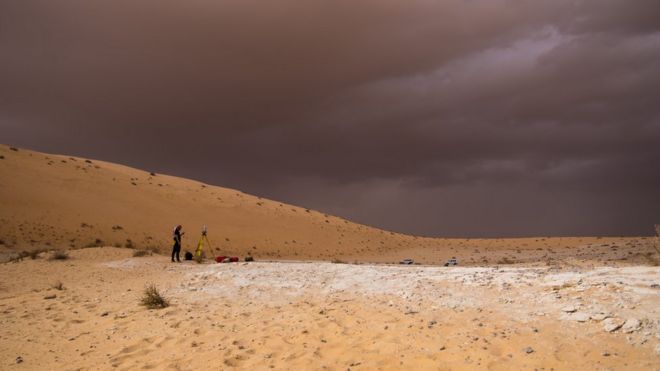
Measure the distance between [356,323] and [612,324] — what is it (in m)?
4.13

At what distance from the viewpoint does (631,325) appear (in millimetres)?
6359

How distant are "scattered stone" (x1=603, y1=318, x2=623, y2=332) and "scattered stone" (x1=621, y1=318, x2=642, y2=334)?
0.07 meters

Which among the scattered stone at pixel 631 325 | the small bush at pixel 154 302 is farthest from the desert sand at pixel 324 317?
the small bush at pixel 154 302

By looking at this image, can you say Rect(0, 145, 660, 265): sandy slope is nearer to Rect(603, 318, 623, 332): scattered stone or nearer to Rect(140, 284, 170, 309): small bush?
Rect(140, 284, 170, 309): small bush

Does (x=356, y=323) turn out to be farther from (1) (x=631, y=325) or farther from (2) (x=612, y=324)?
(1) (x=631, y=325)

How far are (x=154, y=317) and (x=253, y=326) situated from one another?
8.96 feet

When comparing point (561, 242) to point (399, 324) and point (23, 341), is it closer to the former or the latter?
point (399, 324)

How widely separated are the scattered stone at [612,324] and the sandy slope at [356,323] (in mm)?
87

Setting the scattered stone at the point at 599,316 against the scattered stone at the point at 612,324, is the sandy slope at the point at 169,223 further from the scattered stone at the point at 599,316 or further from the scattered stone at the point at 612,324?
the scattered stone at the point at 612,324

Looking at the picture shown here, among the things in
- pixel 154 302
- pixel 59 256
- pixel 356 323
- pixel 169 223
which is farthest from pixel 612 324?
pixel 169 223

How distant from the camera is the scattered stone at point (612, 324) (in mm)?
6411

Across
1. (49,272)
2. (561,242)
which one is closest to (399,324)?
(49,272)

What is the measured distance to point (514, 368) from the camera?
19.3 feet

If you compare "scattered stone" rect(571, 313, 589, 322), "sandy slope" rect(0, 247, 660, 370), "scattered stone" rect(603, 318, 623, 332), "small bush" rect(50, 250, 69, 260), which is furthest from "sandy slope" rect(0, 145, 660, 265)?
"scattered stone" rect(603, 318, 623, 332)
